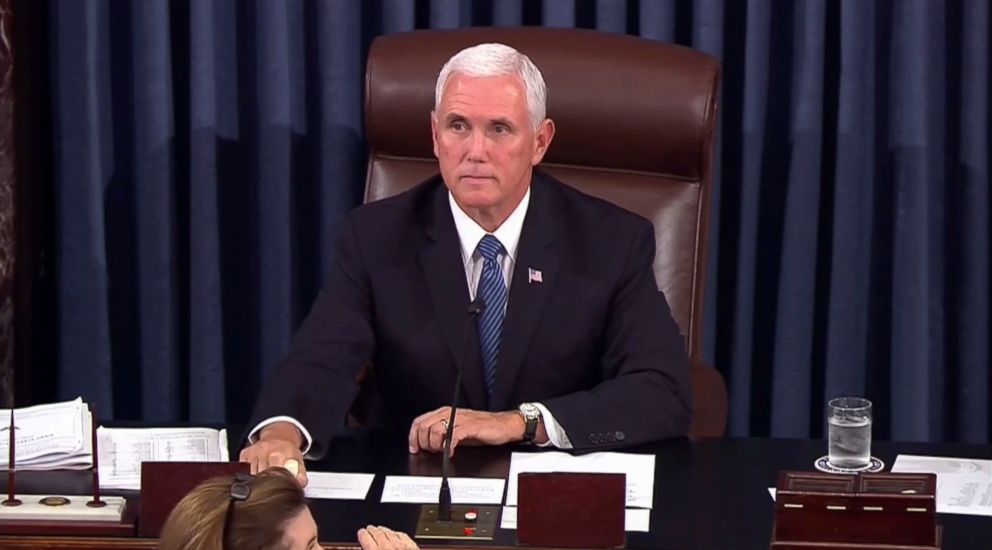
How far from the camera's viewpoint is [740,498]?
2504mm

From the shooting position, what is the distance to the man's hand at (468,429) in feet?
8.79

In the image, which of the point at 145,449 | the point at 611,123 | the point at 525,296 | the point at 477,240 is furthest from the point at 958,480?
the point at 145,449

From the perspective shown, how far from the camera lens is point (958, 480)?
2.60 metres

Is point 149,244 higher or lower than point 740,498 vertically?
higher

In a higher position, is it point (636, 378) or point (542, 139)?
point (542, 139)

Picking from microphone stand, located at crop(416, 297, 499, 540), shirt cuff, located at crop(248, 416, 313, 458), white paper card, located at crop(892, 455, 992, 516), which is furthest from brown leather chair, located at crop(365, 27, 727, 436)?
microphone stand, located at crop(416, 297, 499, 540)

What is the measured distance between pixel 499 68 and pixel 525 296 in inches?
15.8

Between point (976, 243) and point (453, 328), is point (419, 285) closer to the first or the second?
point (453, 328)

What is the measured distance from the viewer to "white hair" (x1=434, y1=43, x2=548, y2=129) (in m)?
3.06

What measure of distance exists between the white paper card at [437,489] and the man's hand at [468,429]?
10 cm

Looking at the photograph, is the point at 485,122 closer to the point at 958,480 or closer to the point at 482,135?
the point at 482,135

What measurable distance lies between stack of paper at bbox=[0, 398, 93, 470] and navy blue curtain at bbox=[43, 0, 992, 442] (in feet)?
4.59

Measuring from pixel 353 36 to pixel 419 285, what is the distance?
1.09m

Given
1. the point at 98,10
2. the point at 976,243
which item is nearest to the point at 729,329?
the point at 976,243
